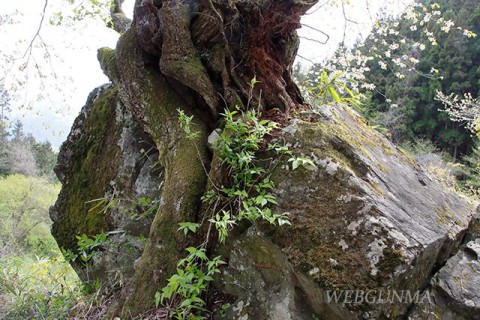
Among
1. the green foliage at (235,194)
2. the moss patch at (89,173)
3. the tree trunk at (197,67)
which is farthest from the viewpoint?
the moss patch at (89,173)

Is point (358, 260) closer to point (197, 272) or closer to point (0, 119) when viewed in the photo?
point (197, 272)

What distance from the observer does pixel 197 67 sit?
3297 millimetres

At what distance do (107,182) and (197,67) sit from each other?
1.87 metres

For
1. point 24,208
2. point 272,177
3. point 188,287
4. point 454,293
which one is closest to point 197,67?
point 272,177

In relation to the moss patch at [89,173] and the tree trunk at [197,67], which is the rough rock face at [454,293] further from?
the moss patch at [89,173]

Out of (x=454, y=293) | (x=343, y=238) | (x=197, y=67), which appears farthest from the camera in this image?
(x=197, y=67)

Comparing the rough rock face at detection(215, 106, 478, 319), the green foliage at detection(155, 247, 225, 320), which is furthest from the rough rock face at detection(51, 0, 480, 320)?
the green foliage at detection(155, 247, 225, 320)

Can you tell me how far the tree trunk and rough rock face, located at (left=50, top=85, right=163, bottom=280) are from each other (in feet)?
1.78

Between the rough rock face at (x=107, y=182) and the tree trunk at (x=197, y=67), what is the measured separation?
543 millimetres

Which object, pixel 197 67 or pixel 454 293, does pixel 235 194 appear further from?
pixel 454 293

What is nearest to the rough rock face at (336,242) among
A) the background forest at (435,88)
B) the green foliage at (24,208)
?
the background forest at (435,88)

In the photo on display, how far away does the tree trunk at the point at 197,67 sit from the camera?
3211mm

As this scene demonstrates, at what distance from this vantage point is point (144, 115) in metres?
3.59

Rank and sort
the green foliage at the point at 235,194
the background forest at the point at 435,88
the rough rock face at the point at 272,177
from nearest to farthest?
the rough rock face at the point at 272,177 → the green foliage at the point at 235,194 → the background forest at the point at 435,88
